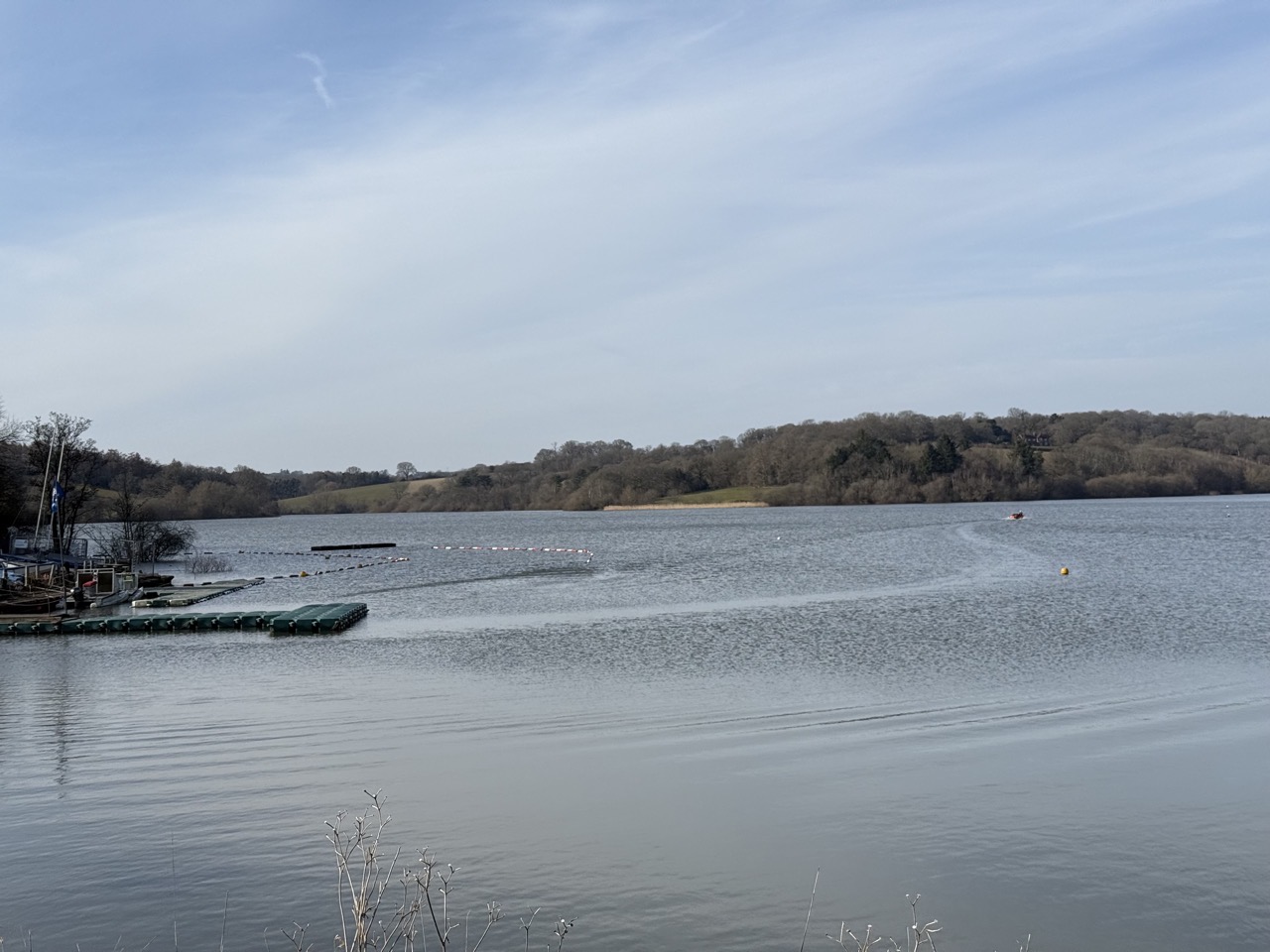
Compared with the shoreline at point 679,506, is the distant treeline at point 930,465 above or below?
above

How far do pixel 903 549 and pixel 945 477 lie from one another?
Answer: 91477 mm

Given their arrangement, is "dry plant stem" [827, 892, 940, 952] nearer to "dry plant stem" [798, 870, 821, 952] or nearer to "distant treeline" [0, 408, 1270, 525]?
"dry plant stem" [798, 870, 821, 952]

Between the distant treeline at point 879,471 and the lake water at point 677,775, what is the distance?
340ft

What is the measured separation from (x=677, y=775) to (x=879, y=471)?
14254cm

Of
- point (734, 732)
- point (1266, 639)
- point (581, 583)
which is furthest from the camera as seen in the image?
point (581, 583)

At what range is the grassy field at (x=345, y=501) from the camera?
183125 millimetres

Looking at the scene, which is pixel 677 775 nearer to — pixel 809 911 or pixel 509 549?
pixel 809 911

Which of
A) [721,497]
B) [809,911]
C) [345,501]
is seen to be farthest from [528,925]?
[345,501]

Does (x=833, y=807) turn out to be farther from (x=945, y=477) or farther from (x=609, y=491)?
(x=609, y=491)

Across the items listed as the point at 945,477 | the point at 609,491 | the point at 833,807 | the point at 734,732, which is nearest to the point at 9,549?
the point at 734,732

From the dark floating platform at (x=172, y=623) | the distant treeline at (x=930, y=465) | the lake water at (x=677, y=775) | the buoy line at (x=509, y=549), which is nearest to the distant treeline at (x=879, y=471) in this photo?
the distant treeline at (x=930, y=465)

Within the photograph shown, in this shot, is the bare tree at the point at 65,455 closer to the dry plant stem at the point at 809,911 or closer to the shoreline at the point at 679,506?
the dry plant stem at the point at 809,911

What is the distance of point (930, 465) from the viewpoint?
14688 cm

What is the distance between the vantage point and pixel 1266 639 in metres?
22.6
